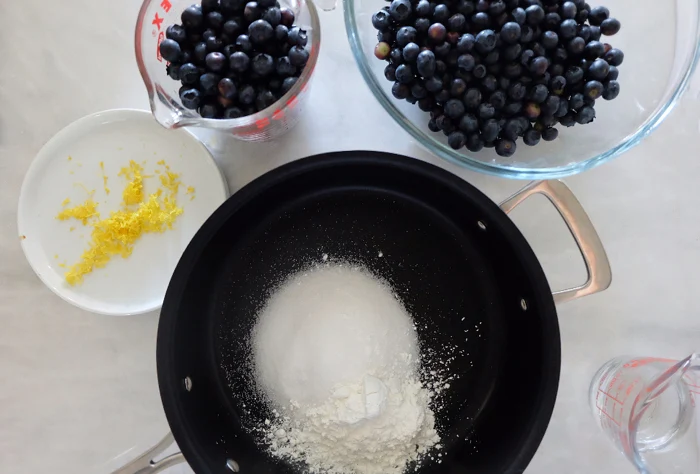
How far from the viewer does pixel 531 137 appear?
0.68m

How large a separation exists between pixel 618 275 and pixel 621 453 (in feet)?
0.95

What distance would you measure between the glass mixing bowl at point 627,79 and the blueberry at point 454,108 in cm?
6

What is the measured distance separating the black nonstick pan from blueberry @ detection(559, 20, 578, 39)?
247 mm

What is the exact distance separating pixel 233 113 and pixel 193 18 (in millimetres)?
137

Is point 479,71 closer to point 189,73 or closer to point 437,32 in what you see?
point 437,32

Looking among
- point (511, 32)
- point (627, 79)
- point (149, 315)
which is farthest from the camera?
point (149, 315)

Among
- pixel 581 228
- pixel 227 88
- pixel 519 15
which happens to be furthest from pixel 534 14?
pixel 227 88

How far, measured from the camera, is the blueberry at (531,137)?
0.68 metres

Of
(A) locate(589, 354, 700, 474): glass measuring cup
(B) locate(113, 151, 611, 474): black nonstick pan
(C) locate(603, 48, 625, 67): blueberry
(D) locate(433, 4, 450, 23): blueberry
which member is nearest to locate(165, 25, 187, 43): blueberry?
(B) locate(113, 151, 611, 474): black nonstick pan

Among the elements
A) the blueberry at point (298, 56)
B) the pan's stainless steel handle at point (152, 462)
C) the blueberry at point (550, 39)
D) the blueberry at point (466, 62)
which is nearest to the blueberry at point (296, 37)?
the blueberry at point (298, 56)

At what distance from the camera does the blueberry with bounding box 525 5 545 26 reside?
0.62 m

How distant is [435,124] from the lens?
27.0 inches

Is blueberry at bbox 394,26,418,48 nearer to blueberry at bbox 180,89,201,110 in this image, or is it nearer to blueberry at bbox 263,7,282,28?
blueberry at bbox 263,7,282,28

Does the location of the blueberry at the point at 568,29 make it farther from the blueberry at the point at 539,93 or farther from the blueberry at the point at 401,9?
the blueberry at the point at 401,9
